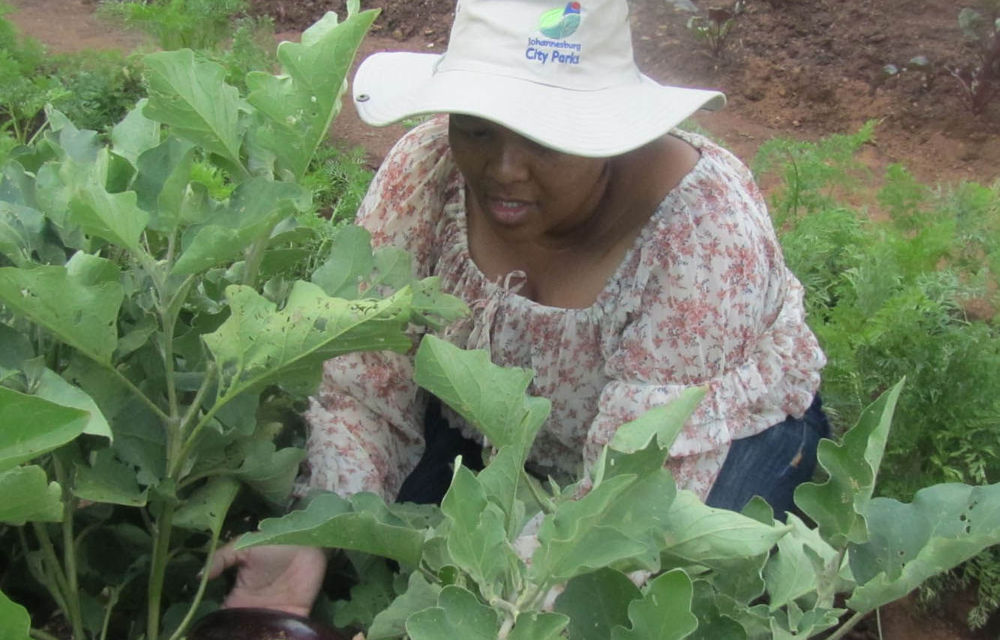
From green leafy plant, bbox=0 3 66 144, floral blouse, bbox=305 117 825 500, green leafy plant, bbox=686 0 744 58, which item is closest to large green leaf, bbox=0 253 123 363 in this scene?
floral blouse, bbox=305 117 825 500

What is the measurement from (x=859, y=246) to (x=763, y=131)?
1944 millimetres

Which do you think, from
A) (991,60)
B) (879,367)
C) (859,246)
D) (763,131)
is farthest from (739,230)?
(991,60)

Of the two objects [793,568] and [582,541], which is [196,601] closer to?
[582,541]

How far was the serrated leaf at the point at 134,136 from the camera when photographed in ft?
4.10

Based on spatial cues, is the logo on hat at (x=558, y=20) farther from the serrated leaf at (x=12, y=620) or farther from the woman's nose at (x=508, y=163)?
the serrated leaf at (x=12, y=620)

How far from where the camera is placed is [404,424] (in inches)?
80.4

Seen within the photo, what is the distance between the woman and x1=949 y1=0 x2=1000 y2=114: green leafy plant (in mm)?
3182

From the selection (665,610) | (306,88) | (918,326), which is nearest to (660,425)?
(665,610)

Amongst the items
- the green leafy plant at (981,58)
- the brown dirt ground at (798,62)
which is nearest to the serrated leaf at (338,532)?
the brown dirt ground at (798,62)

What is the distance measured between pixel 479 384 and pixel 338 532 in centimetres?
17

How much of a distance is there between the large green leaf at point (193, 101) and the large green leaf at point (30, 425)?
1.11 feet

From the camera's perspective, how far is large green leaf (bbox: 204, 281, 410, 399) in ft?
3.34

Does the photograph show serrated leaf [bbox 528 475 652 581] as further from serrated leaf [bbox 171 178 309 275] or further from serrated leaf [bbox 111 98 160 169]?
serrated leaf [bbox 111 98 160 169]

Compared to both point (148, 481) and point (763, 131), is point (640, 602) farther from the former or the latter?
point (763, 131)
